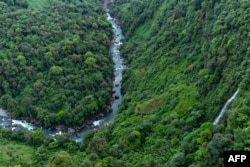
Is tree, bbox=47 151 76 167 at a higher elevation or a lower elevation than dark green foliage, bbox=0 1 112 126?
lower

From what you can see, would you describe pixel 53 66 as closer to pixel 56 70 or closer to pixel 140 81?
pixel 56 70

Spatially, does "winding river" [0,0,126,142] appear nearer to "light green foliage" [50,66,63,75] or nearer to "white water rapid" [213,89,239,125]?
"light green foliage" [50,66,63,75]

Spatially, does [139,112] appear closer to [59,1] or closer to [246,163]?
[246,163]

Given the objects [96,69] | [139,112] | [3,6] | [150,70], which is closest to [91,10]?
[3,6]

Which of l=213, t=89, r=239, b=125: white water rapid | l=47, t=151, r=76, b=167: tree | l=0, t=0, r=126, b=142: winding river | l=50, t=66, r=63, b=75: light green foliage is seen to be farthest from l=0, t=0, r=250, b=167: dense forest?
l=0, t=0, r=126, b=142: winding river

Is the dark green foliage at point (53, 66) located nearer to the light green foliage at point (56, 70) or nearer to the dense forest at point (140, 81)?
the light green foliage at point (56, 70)
